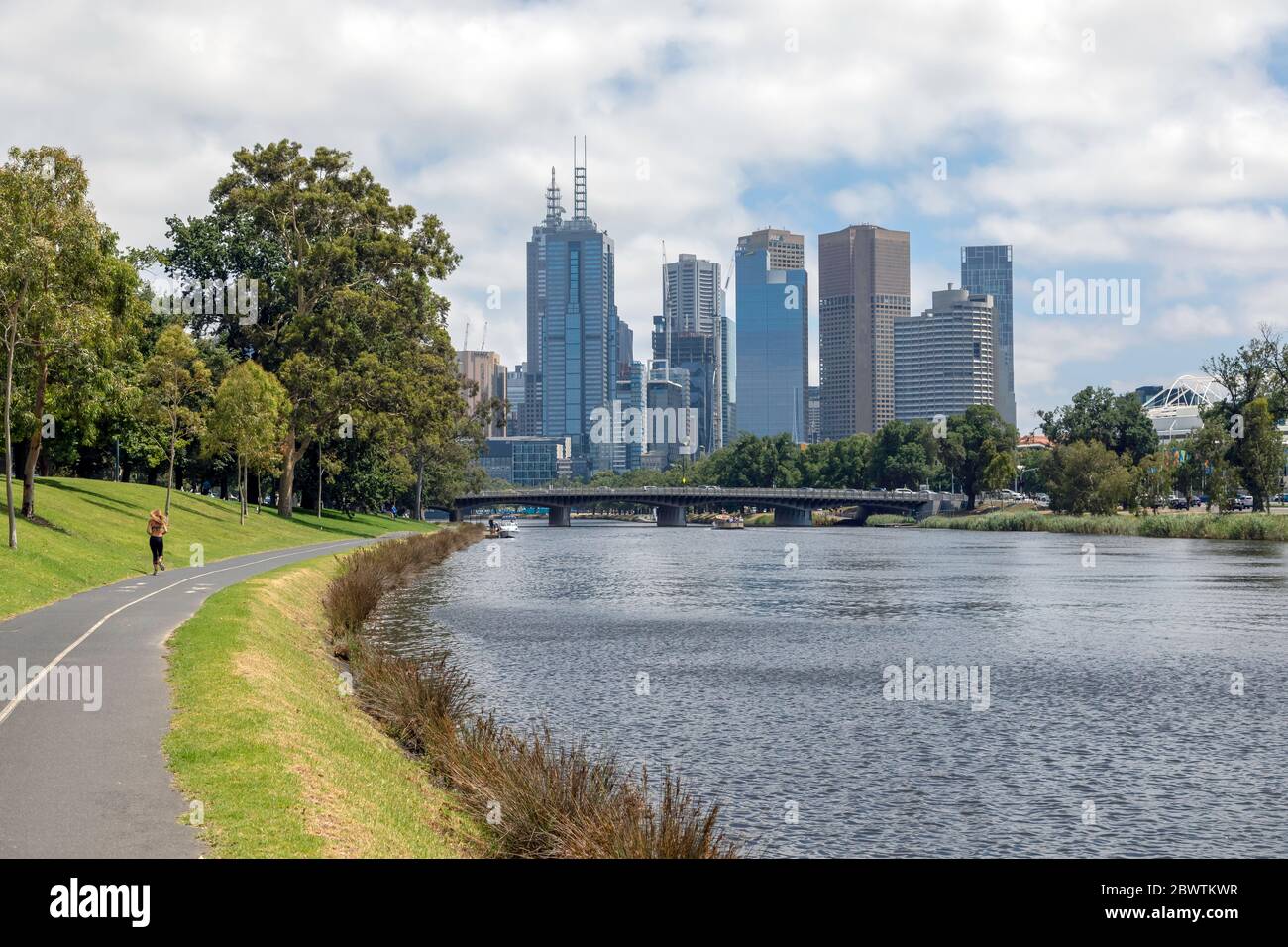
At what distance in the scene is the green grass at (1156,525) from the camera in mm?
110000

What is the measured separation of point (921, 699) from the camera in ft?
93.9

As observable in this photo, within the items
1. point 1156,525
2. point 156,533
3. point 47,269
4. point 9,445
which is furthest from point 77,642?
point 1156,525

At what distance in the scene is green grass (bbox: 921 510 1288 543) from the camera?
110000mm

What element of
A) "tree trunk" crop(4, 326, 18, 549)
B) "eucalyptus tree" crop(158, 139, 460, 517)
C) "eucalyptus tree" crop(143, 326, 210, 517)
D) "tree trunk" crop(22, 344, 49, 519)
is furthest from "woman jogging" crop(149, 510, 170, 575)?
"eucalyptus tree" crop(158, 139, 460, 517)

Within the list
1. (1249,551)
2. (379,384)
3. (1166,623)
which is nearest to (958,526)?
(1249,551)

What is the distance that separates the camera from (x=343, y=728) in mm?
20953

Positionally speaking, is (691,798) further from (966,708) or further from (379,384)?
(379,384)

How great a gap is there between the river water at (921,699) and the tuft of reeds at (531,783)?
135 cm

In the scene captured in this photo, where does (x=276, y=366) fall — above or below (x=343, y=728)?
above

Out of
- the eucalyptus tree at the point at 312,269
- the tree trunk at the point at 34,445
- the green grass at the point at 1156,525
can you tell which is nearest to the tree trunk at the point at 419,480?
the eucalyptus tree at the point at 312,269

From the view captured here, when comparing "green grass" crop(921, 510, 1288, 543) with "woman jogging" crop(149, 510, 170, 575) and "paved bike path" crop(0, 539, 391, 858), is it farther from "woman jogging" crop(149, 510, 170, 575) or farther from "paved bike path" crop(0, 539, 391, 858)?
"paved bike path" crop(0, 539, 391, 858)

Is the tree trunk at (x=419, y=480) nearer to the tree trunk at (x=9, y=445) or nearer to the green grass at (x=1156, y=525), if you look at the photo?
the green grass at (x=1156, y=525)

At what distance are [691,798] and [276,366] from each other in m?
82.5

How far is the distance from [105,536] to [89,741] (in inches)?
1495
